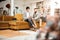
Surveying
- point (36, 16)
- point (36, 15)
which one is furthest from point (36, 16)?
point (36, 15)

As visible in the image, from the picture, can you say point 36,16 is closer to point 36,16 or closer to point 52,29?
point 36,16

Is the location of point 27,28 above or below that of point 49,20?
below

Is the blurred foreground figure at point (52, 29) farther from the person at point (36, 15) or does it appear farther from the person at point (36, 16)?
the person at point (36, 15)

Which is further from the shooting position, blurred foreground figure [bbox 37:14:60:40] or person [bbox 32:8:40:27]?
person [bbox 32:8:40:27]

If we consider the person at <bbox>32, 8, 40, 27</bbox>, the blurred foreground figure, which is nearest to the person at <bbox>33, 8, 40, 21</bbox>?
the person at <bbox>32, 8, 40, 27</bbox>

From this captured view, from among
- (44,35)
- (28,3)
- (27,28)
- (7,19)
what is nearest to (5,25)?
(7,19)

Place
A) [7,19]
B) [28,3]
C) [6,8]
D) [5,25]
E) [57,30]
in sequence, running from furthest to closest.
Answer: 1. [6,8]
2. [28,3]
3. [7,19]
4. [5,25]
5. [57,30]

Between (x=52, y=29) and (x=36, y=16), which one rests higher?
(x=52, y=29)

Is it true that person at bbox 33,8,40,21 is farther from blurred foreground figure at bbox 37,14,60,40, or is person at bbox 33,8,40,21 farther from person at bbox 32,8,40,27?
blurred foreground figure at bbox 37,14,60,40

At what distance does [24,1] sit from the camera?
27.6 ft

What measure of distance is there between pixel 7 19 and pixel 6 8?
2.04 meters

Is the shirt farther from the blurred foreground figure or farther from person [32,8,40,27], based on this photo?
the blurred foreground figure

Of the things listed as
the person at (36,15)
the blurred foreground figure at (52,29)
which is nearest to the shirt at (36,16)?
the person at (36,15)

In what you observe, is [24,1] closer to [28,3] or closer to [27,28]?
[28,3]
